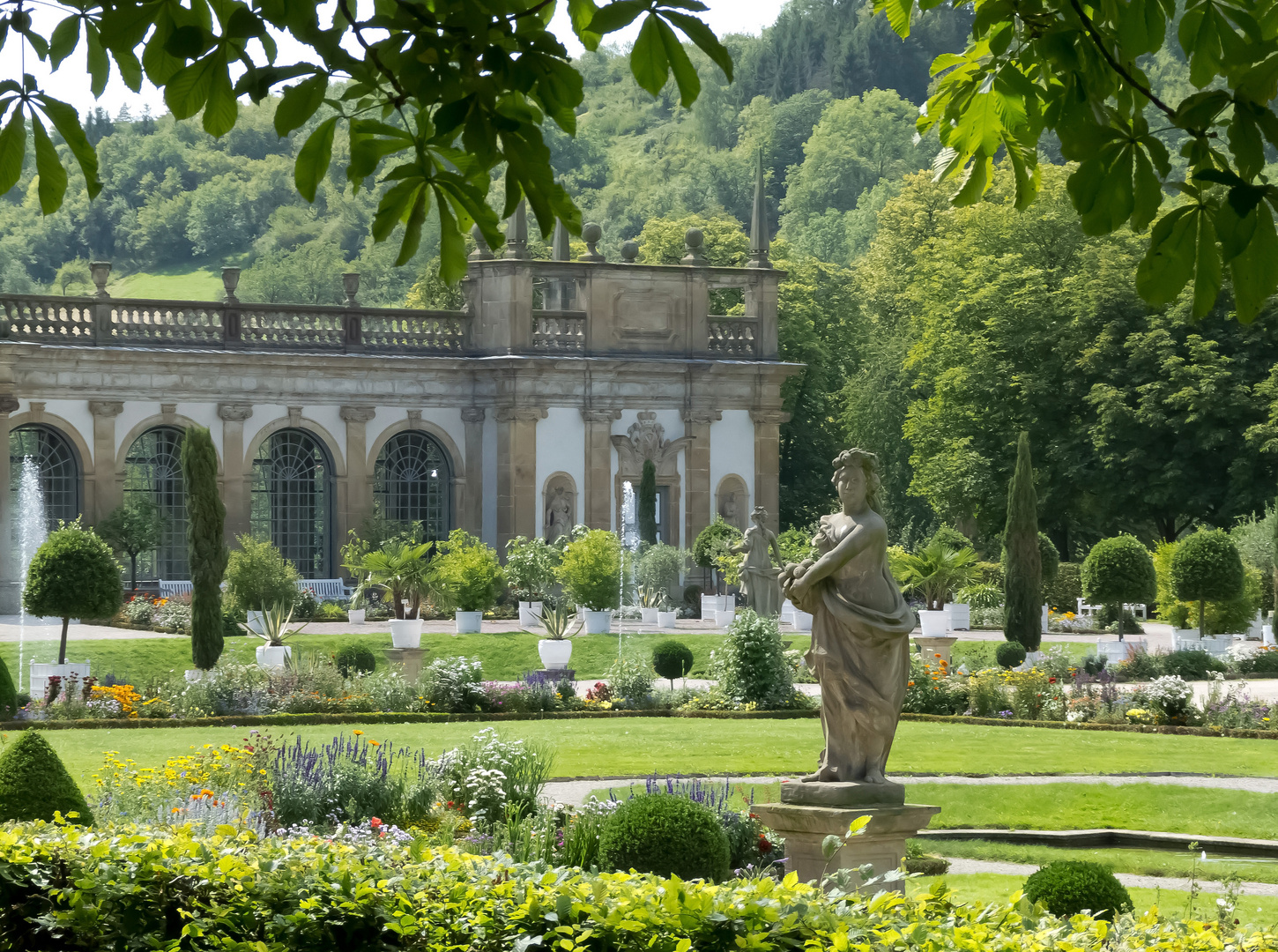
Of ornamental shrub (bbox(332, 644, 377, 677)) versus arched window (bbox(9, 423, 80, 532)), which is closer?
ornamental shrub (bbox(332, 644, 377, 677))


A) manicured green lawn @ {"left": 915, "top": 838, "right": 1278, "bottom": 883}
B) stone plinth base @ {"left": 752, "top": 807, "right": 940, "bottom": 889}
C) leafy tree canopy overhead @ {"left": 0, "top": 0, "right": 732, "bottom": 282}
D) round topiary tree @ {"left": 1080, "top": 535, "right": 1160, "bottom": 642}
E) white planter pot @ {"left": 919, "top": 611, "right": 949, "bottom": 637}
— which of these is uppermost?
leafy tree canopy overhead @ {"left": 0, "top": 0, "right": 732, "bottom": 282}

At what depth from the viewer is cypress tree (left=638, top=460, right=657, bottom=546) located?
37.3 meters

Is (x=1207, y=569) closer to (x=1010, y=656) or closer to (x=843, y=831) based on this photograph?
(x=1010, y=656)

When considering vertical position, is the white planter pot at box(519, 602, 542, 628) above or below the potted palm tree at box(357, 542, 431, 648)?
below

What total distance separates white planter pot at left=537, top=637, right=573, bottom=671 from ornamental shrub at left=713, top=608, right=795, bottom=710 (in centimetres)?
359

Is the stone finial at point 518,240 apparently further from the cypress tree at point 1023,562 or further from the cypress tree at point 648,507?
the cypress tree at point 1023,562

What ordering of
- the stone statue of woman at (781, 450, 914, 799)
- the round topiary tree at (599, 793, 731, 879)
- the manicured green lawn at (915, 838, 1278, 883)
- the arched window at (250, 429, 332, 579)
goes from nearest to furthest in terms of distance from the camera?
the stone statue of woman at (781, 450, 914, 799)
the round topiary tree at (599, 793, 731, 879)
the manicured green lawn at (915, 838, 1278, 883)
the arched window at (250, 429, 332, 579)

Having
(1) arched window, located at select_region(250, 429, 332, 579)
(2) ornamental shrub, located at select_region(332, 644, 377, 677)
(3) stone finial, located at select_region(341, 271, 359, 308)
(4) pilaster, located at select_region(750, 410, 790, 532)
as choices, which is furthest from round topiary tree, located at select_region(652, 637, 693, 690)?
(3) stone finial, located at select_region(341, 271, 359, 308)

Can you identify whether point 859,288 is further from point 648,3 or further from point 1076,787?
point 648,3

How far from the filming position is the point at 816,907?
17.9 feet

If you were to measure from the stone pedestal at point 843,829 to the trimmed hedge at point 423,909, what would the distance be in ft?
8.35

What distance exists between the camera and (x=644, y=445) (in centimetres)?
3791

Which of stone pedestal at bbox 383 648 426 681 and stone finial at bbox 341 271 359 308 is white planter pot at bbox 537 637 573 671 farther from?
stone finial at bbox 341 271 359 308

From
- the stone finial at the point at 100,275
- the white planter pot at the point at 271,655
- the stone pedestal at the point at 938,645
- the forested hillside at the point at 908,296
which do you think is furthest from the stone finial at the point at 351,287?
the stone pedestal at the point at 938,645
